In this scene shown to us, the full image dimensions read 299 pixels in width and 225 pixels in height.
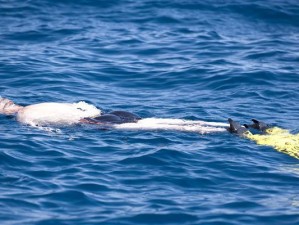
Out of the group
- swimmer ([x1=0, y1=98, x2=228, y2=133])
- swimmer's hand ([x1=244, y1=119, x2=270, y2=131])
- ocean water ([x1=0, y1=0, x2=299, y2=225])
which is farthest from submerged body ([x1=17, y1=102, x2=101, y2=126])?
swimmer's hand ([x1=244, y1=119, x2=270, y2=131])

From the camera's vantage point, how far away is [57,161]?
1020 centimetres

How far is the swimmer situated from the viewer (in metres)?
11.7

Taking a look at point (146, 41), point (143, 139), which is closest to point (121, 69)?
point (146, 41)

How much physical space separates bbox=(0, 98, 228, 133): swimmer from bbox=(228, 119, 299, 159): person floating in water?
0.40m

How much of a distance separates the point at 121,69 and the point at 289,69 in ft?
16.8

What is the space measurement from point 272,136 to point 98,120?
3.71 meters

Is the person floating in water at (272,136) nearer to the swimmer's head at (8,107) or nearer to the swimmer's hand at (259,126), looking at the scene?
the swimmer's hand at (259,126)

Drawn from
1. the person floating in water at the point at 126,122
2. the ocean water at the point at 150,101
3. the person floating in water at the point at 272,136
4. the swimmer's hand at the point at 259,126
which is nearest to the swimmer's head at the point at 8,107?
the person floating in water at the point at 126,122

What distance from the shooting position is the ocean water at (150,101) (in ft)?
28.0

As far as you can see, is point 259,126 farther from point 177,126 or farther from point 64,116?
point 64,116

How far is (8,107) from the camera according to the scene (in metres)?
12.9

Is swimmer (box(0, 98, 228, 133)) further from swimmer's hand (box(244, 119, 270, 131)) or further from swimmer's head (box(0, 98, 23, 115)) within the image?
swimmer's hand (box(244, 119, 270, 131))

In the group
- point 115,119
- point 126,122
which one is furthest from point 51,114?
point 126,122

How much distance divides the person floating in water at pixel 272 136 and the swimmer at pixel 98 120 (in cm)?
40
